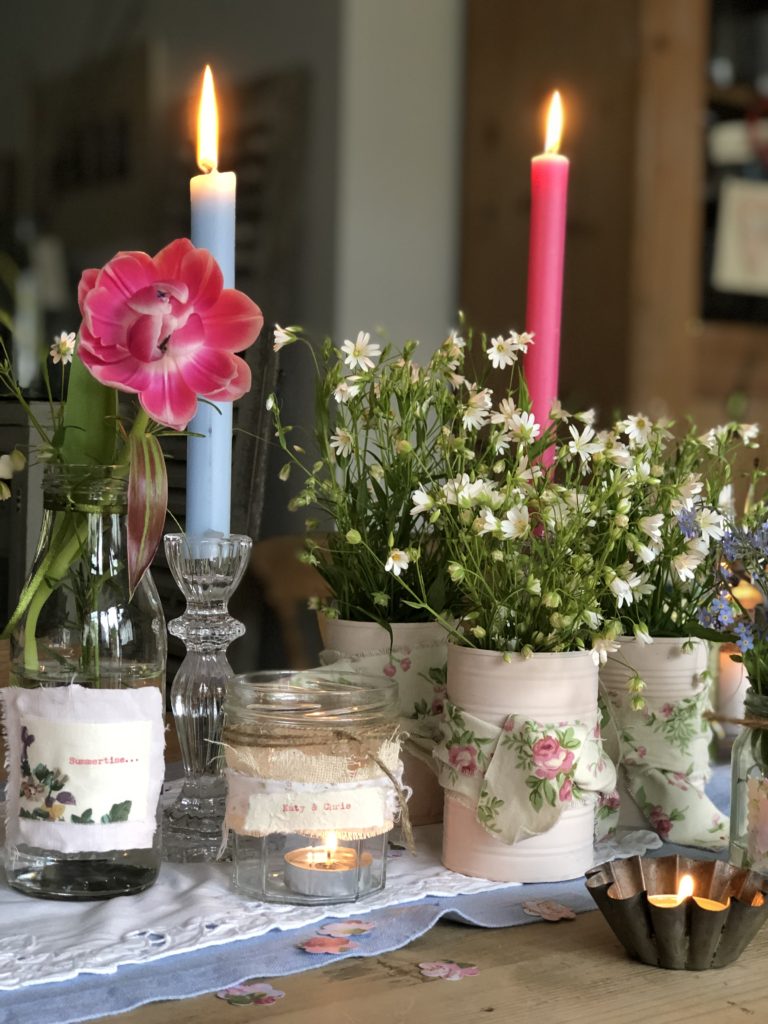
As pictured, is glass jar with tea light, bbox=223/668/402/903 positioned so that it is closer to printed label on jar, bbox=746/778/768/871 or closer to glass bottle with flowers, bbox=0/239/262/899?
glass bottle with flowers, bbox=0/239/262/899

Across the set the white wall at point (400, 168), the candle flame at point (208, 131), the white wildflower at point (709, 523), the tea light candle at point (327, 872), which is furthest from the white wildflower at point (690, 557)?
the white wall at point (400, 168)

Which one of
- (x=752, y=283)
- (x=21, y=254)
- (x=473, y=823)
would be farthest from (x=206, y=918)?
(x=752, y=283)

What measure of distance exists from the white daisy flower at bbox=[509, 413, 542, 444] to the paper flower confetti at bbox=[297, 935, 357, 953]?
10.4 inches

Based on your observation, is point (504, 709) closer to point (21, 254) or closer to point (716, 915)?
point (716, 915)

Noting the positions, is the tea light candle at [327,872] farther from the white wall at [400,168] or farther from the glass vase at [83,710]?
the white wall at [400,168]

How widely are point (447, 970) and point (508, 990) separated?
0.03 meters

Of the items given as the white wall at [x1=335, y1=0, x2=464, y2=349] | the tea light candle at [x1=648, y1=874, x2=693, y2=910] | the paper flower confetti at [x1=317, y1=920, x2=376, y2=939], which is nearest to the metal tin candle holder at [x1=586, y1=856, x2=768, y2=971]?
the tea light candle at [x1=648, y1=874, x2=693, y2=910]

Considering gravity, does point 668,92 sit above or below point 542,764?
above

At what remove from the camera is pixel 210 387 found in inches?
22.8

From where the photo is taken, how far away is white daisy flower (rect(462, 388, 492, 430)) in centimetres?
70

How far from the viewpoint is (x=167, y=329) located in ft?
1.86

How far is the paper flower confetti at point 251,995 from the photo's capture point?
502 millimetres

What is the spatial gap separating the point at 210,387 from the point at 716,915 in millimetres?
319

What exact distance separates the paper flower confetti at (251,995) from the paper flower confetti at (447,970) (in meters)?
0.07
